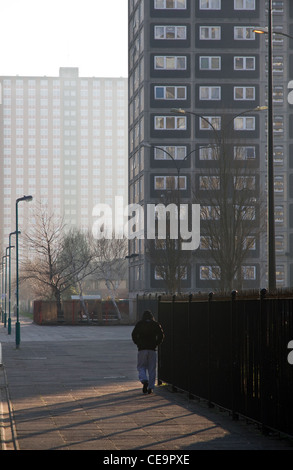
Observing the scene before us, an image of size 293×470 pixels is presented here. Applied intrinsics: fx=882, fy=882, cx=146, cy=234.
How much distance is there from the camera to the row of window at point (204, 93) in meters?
89.9

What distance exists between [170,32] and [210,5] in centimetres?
495

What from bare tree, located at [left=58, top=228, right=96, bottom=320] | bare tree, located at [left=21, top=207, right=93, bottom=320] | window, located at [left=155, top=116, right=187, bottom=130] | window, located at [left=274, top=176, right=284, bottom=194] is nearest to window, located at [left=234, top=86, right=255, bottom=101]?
window, located at [left=155, top=116, right=187, bottom=130]

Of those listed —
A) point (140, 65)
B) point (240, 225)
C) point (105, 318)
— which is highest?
point (140, 65)

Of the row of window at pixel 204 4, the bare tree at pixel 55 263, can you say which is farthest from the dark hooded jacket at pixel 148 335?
the row of window at pixel 204 4

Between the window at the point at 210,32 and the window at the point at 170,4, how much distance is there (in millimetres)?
2996

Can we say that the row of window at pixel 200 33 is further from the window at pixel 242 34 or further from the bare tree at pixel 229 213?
the bare tree at pixel 229 213

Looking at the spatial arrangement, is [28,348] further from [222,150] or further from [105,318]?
[105,318]

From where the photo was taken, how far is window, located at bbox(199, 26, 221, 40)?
90250 millimetres

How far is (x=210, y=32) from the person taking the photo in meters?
90.3

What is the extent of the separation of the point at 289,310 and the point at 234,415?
3.04 metres

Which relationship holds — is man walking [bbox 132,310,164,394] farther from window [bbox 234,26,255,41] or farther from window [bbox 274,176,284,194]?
window [bbox 274,176,284,194]
